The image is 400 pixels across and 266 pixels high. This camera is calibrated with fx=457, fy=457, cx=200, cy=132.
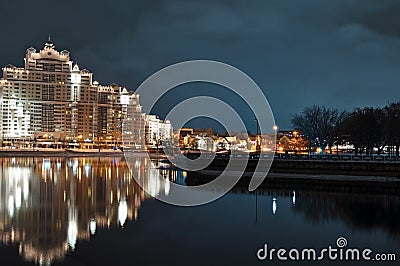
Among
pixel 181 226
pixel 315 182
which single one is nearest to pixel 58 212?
pixel 181 226

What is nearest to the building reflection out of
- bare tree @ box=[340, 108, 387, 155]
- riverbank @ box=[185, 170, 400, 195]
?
riverbank @ box=[185, 170, 400, 195]

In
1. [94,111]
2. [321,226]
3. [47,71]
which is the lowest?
[321,226]

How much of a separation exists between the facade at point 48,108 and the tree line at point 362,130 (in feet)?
374

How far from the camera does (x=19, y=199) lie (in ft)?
105

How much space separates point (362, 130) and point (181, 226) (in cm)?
5696

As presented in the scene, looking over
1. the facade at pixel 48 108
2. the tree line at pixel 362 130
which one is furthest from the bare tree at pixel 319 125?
the facade at pixel 48 108

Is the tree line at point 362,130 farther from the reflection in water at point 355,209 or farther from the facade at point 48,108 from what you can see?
the facade at point 48,108

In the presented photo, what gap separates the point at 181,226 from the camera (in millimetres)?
23734

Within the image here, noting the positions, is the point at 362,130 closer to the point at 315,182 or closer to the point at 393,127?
the point at 393,127

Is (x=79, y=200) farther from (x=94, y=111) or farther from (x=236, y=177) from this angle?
(x=94, y=111)

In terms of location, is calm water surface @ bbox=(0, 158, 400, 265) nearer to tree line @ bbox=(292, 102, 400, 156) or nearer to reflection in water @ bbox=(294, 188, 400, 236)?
reflection in water @ bbox=(294, 188, 400, 236)

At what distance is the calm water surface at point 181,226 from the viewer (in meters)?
17.4

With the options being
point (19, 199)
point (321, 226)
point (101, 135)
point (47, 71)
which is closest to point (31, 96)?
point (47, 71)

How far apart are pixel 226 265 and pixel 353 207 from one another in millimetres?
16080
